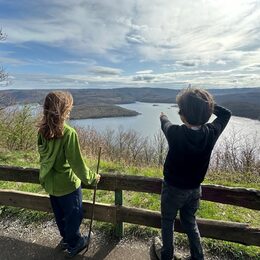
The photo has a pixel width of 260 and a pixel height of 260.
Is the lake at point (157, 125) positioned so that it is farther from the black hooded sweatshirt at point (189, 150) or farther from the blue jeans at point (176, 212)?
the black hooded sweatshirt at point (189, 150)

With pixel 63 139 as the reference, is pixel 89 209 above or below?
below

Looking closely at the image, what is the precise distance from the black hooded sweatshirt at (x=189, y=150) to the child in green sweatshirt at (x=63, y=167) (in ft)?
3.28

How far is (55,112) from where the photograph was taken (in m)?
3.05

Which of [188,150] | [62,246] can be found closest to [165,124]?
[188,150]

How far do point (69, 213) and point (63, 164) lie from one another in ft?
1.98

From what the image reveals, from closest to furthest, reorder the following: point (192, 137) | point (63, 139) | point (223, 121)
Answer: point (192, 137) → point (223, 121) → point (63, 139)

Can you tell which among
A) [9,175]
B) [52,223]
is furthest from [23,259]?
[9,175]

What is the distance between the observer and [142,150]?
78.1 ft

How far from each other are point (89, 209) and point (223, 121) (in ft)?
7.16

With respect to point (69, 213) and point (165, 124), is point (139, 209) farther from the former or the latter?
point (165, 124)

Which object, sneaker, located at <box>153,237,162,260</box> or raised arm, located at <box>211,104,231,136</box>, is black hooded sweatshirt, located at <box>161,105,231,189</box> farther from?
sneaker, located at <box>153,237,162,260</box>

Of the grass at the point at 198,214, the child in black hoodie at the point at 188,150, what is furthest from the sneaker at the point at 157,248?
the grass at the point at 198,214

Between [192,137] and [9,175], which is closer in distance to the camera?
→ [192,137]

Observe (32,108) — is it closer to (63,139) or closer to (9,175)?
(9,175)
